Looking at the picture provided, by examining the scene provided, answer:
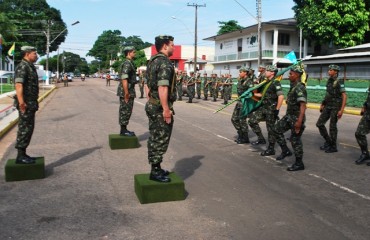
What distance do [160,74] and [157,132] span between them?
2.54 feet

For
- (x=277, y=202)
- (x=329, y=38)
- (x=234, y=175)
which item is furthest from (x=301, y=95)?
(x=329, y=38)

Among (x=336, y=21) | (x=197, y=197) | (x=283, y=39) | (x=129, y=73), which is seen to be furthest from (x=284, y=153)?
(x=283, y=39)

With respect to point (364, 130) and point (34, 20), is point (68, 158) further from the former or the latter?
point (34, 20)

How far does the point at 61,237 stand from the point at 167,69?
2.27 metres

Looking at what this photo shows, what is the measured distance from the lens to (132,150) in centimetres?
827

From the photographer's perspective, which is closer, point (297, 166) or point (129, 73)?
point (297, 166)

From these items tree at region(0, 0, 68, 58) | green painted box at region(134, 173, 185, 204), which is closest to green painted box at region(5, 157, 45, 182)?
green painted box at region(134, 173, 185, 204)

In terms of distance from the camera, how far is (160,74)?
4789 mm

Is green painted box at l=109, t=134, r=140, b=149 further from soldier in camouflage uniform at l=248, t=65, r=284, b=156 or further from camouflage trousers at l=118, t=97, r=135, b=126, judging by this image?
soldier in camouflage uniform at l=248, t=65, r=284, b=156

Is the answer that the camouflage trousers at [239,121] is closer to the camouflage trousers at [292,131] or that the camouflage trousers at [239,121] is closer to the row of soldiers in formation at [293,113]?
the row of soldiers in formation at [293,113]

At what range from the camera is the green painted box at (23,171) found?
590 cm

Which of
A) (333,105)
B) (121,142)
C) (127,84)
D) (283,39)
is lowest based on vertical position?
(121,142)

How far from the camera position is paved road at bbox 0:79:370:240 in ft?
13.6

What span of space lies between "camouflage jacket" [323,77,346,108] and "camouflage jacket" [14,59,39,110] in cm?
591
